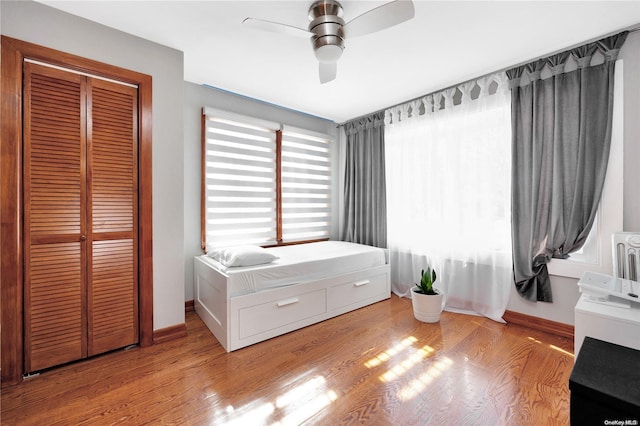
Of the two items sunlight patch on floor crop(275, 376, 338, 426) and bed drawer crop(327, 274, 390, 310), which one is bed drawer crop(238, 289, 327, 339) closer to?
bed drawer crop(327, 274, 390, 310)

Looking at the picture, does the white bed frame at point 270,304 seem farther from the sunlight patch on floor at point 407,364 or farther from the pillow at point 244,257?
the sunlight patch on floor at point 407,364

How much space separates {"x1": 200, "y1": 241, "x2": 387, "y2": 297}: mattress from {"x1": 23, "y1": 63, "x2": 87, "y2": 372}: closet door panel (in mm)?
1019

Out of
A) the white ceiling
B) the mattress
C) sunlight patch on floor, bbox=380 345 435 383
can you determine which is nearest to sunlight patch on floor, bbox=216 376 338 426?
sunlight patch on floor, bbox=380 345 435 383

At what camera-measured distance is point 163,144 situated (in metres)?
2.28

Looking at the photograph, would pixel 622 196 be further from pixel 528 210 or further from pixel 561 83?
pixel 561 83

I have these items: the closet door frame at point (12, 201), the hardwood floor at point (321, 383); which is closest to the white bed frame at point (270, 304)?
the hardwood floor at point (321, 383)

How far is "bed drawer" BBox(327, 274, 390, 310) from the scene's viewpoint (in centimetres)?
280

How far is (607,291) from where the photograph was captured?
1580 mm

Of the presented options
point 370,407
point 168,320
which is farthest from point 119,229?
point 370,407

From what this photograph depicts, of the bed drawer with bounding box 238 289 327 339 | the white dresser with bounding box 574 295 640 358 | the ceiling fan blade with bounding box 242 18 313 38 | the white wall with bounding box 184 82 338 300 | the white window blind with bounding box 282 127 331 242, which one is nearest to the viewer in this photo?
the white dresser with bounding box 574 295 640 358

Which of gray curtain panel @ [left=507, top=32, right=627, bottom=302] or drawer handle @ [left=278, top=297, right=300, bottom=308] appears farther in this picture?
drawer handle @ [left=278, top=297, right=300, bottom=308]

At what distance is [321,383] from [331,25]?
89.5 inches

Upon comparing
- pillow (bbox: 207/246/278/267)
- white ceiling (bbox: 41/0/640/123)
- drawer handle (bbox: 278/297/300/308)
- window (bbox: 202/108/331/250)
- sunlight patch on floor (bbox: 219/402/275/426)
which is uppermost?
white ceiling (bbox: 41/0/640/123)

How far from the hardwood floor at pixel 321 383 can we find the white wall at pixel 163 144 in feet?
1.33
